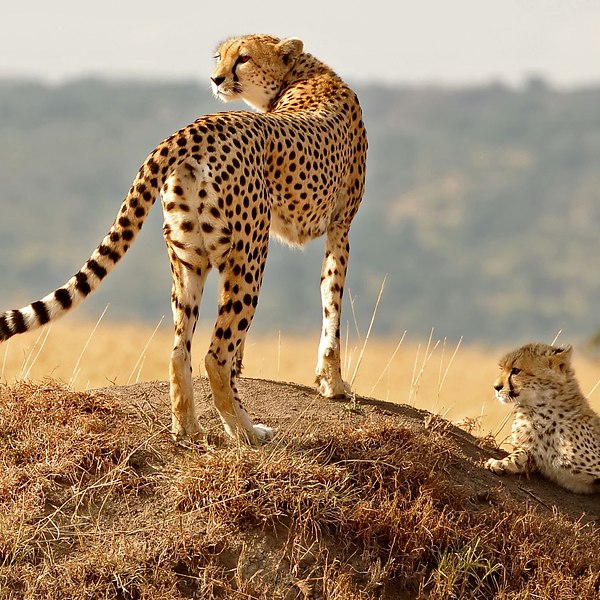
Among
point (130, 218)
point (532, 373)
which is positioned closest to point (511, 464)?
point (532, 373)

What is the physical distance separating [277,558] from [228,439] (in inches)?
25.1

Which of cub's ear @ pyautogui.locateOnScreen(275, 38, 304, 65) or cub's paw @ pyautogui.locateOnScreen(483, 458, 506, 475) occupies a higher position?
cub's ear @ pyautogui.locateOnScreen(275, 38, 304, 65)

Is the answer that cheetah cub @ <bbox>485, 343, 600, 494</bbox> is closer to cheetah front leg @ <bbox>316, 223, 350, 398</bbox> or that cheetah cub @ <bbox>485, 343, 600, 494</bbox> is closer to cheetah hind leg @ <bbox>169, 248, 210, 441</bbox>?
cheetah front leg @ <bbox>316, 223, 350, 398</bbox>

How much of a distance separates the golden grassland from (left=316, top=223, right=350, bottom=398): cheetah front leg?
3.31 m

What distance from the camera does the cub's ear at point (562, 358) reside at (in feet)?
17.0

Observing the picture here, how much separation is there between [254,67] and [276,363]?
6.68 meters

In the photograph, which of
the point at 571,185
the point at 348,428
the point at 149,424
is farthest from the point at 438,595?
the point at 571,185

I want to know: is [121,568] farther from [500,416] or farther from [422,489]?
[500,416]

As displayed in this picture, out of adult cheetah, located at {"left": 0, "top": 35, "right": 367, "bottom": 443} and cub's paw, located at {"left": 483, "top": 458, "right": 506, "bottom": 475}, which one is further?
cub's paw, located at {"left": 483, "top": 458, "right": 506, "bottom": 475}

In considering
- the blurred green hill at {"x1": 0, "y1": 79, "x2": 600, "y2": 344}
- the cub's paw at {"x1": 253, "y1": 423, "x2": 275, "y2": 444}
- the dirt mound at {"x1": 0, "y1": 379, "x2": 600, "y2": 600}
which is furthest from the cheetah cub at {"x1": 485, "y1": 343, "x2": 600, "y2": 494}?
the blurred green hill at {"x1": 0, "y1": 79, "x2": 600, "y2": 344}

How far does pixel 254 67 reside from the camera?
582cm

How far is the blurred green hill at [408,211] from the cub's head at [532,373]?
69.4 metres

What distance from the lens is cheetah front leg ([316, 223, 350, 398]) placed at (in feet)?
18.0

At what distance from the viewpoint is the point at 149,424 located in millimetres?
4562
